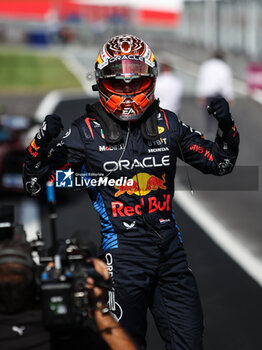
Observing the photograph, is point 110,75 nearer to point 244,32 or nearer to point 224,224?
point 224,224

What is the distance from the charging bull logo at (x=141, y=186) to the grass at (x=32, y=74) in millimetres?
25082

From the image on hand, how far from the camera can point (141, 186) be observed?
4.02 m

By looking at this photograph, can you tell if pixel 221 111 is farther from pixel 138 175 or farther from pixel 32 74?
pixel 32 74

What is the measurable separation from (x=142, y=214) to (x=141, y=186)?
0.15m

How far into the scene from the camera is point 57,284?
3.09 meters

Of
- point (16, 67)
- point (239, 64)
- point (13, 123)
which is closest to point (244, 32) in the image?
point (239, 64)

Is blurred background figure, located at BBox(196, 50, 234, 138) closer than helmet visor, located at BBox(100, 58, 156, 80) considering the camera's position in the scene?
No

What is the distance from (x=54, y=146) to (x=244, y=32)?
31.3m

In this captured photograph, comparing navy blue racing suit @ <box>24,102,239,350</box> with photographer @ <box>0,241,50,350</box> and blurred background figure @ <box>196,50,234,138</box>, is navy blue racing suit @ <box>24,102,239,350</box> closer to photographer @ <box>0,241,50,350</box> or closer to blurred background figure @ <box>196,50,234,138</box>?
photographer @ <box>0,241,50,350</box>

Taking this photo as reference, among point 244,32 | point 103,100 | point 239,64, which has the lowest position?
point 103,100

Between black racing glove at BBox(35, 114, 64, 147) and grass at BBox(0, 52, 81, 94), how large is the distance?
25243mm

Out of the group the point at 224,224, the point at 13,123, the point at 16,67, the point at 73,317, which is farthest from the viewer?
the point at 16,67

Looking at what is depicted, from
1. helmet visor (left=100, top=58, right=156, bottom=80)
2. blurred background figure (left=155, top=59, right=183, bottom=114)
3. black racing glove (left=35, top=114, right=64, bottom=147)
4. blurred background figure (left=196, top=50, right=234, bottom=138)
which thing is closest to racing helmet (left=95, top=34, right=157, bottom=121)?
helmet visor (left=100, top=58, right=156, bottom=80)

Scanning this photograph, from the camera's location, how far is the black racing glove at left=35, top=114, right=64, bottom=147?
3697 mm
